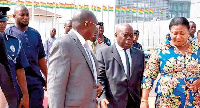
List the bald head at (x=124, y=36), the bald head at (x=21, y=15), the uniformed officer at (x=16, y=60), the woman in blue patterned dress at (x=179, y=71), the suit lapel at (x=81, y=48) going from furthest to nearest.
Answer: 1. the bald head at (x=21, y=15)
2. the bald head at (x=124, y=36)
3. the uniformed officer at (x=16, y=60)
4. the woman in blue patterned dress at (x=179, y=71)
5. the suit lapel at (x=81, y=48)

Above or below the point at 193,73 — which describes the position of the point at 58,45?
above

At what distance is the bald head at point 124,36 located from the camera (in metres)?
5.78

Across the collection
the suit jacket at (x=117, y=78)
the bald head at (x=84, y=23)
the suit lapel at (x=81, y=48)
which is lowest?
the suit jacket at (x=117, y=78)

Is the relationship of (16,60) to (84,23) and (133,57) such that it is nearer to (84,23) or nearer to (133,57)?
(84,23)

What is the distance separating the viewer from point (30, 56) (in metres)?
5.98

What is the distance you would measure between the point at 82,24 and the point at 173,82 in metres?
1.24

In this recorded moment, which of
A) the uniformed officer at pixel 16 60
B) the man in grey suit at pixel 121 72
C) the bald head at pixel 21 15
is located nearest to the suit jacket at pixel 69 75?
the uniformed officer at pixel 16 60

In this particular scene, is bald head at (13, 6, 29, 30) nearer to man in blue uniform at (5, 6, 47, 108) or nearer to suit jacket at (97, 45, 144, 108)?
man in blue uniform at (5, 6, 47, 108)

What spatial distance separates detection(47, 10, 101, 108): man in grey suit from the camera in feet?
13.1

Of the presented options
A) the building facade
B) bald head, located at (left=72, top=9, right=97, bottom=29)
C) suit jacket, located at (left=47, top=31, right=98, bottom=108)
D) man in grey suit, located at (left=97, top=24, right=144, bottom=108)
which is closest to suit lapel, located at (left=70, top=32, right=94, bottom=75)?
suit jacket, located at (left=47, top=31, right=98, bottom=108)

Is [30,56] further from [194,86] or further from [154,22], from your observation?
[154,22]

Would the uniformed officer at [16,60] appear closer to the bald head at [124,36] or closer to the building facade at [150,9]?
the bald head at [124,36]

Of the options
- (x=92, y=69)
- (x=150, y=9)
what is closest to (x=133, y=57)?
(x=92, y=69)

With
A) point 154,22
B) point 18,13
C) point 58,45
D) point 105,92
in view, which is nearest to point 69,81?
point 58,45
